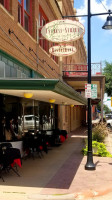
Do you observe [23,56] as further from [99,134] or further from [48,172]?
[99,134]

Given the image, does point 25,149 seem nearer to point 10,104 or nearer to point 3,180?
point 10,104

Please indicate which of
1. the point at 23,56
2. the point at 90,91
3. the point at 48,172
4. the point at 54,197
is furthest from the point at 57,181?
the point at 23,56

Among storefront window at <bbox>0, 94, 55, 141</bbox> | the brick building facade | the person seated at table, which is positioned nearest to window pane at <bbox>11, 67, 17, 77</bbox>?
the brick building facade

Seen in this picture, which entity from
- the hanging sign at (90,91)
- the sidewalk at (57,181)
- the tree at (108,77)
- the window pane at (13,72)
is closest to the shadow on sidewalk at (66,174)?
the sidewalk at (57,181)

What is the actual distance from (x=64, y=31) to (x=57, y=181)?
7.13 m

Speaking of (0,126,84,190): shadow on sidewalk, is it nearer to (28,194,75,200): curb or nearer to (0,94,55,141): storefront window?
(28,194,75,200): curb

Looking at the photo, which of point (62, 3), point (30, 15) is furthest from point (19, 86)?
point (62, 3)

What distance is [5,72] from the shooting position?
10.5 metres

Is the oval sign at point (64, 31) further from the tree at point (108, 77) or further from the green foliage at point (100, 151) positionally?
the tree at point (108, 77)

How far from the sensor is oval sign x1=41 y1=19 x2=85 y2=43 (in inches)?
480

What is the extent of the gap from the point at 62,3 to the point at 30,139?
1556 cm

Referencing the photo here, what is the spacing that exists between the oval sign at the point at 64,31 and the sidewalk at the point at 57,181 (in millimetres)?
5313

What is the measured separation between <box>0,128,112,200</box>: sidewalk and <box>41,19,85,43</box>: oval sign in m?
5.31

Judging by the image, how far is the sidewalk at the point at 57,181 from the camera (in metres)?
6.56
